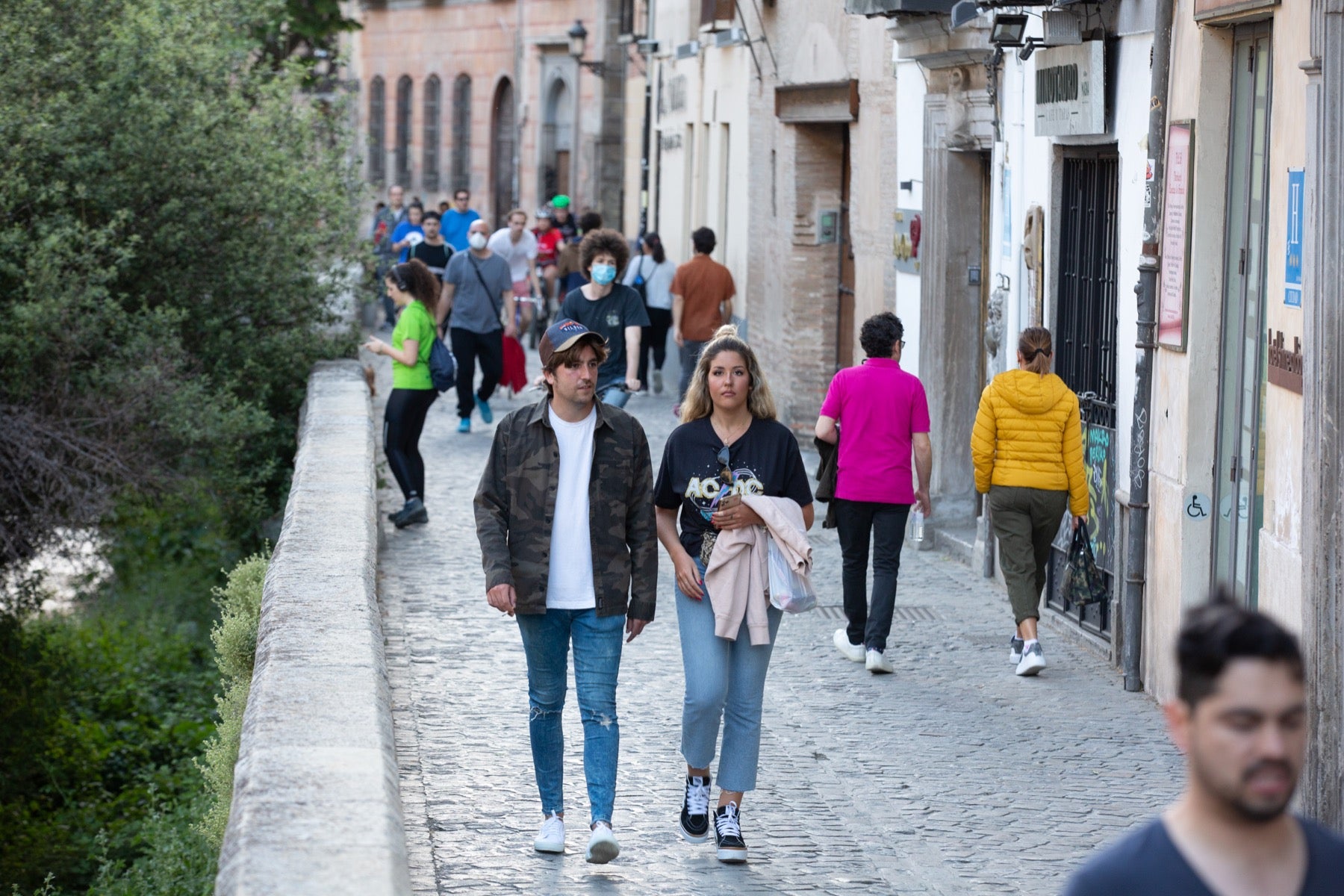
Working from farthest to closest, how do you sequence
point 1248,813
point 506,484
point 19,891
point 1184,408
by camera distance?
point 19,891, point 1184,408, point 506,484, point 1248,813

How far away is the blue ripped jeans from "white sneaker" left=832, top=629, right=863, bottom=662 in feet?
11.4

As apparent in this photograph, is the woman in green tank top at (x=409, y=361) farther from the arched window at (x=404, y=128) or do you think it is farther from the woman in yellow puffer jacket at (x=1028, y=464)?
the arched window at (x=404, y=128)

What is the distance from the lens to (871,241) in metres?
15.8

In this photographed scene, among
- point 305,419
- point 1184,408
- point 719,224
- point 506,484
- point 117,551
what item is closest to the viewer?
point 506,484

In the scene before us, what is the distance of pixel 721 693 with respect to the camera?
637 cm

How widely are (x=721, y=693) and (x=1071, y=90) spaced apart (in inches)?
200

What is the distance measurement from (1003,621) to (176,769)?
15.9 feet

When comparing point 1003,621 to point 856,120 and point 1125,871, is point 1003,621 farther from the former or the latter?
point 1125,871

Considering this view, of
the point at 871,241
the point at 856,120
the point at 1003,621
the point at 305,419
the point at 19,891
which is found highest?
the point at 856,120

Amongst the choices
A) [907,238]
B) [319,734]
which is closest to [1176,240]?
[319,734]

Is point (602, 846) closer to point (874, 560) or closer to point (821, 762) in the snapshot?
point (821, 762)

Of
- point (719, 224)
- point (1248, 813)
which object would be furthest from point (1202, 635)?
point (719, 224)

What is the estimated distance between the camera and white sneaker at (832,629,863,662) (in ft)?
31.5

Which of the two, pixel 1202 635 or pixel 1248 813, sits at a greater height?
pixel 1202 635
